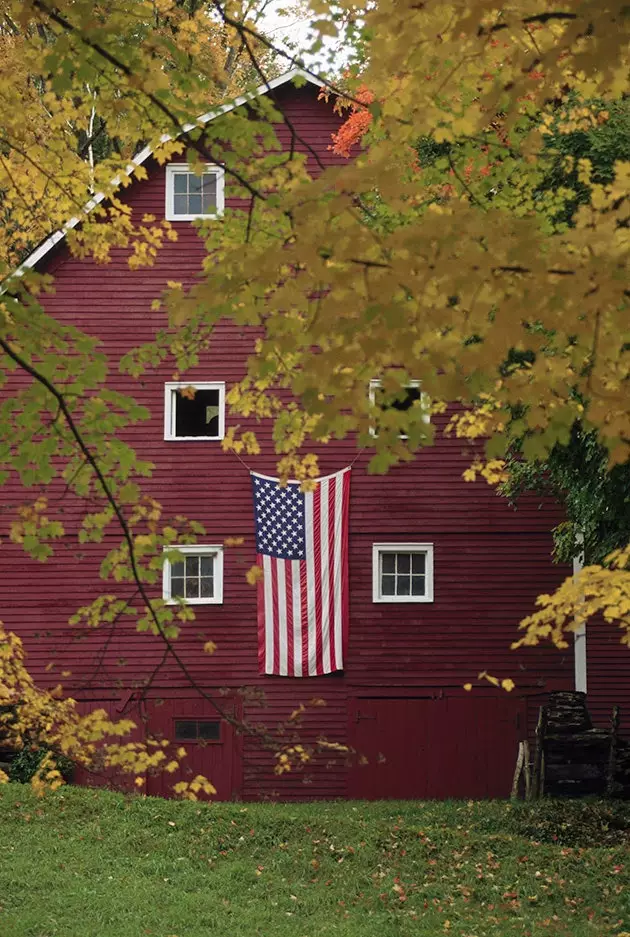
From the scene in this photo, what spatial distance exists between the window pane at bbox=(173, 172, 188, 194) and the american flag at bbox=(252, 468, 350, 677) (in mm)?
5358

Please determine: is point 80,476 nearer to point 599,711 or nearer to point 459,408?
point 459,408

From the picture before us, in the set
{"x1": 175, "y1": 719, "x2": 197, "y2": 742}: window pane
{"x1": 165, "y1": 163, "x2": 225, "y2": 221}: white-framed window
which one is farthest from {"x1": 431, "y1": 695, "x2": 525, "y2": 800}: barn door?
{"x1": 165, "y1": 163, "x2": 225, "y2": 221}: white-framed window

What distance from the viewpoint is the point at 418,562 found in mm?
21609

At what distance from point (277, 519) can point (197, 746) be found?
4.12m

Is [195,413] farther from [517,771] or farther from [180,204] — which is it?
[517,771]

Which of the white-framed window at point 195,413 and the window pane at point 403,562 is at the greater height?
the white-framed window at point 195,413

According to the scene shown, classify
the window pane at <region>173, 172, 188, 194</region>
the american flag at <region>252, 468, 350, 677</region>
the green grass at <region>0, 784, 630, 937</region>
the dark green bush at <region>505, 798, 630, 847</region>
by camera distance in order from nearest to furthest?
the green grass at <region>0, 784, 630, 937</region>, the dark green bush at <region>505, 798, 630, 847</region>, the american flag at <region>252, 468, 350, 677</region>, the window pane at <region>173, 172, 188, 194</region>

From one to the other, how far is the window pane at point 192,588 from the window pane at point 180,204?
254 inches

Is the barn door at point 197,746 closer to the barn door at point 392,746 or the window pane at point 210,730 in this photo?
the window pane at point 210,730

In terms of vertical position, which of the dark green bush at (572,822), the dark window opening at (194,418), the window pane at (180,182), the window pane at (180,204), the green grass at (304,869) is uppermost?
the window pane at (180,182)

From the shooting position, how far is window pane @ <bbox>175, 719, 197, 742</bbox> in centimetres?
2106

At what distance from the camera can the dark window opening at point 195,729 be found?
69.1ft

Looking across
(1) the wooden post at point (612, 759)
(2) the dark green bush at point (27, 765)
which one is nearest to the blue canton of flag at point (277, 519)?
(2) the dark green bush at point (27, 765)

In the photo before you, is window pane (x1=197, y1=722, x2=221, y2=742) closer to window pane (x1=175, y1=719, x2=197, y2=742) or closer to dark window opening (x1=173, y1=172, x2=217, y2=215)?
window pane (x1=175, y1=719, x2=197, y2=742)
